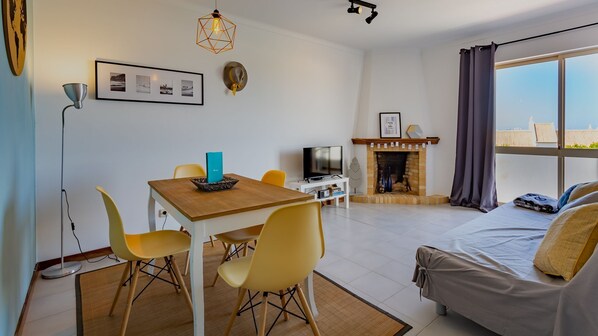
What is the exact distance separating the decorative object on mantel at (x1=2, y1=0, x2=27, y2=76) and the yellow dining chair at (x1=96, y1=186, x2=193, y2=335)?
82 cm

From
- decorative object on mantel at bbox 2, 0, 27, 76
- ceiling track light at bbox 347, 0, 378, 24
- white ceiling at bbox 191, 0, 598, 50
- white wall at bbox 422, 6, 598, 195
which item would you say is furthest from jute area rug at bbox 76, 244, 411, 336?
white wall at bbox 422, 6, 598, 195

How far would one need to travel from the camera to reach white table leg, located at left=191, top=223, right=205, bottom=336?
4.78 feet

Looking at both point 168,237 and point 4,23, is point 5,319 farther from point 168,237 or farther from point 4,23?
point 4,23

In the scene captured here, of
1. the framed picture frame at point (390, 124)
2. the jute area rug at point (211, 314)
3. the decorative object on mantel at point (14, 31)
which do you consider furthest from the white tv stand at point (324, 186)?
the decorative object on mantel at point (14, 31)

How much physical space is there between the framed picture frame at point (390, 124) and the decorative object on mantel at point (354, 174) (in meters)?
0.66

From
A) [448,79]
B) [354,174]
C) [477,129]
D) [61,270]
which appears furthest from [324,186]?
[61,270]

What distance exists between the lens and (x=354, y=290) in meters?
2.27

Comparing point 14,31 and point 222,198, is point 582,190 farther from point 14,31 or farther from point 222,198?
point 14,31

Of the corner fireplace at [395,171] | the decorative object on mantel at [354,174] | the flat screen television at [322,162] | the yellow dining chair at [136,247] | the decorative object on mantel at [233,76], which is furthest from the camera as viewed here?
the decorative object on mantel at [354,174]

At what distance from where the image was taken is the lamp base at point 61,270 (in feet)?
8.18

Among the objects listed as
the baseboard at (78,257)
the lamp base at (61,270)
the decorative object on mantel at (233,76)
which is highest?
the decorative object on mantel at (233,76)

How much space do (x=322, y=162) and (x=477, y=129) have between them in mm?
2299

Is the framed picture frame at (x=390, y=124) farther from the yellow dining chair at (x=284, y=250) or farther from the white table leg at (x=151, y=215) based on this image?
the yellow dining chair at (x=284, y=250)

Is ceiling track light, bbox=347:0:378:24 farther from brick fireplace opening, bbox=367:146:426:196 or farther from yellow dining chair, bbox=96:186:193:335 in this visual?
yellow dining chair, bbox=96:186:193:335
